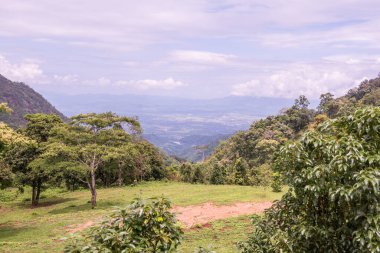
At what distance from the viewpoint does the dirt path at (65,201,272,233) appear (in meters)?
Answer: 21.1

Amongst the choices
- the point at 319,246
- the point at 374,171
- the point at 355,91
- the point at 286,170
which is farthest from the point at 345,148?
the point at 355,91

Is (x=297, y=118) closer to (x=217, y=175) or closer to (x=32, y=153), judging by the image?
(x=217, y=175)

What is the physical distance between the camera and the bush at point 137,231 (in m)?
4.52

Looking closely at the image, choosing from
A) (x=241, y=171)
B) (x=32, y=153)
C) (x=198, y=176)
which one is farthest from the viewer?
(x=198, y=176)

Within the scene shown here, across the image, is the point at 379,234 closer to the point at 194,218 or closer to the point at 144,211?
the point at 144,211

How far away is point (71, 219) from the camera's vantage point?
23.9m

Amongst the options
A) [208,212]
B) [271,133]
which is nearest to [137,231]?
[208,212]

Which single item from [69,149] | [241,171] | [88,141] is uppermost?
[88,141]

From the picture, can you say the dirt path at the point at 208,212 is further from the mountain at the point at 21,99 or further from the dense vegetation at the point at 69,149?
the mountain at the point at 21,99

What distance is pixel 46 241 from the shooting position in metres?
18.1

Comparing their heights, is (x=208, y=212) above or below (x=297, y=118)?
below

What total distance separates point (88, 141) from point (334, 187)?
25.4 m

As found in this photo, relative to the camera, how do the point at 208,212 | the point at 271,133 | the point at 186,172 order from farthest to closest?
1. the point at 271,133
2. the point at 186,172
3. the point at 208,212

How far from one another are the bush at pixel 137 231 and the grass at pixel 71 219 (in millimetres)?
3960
